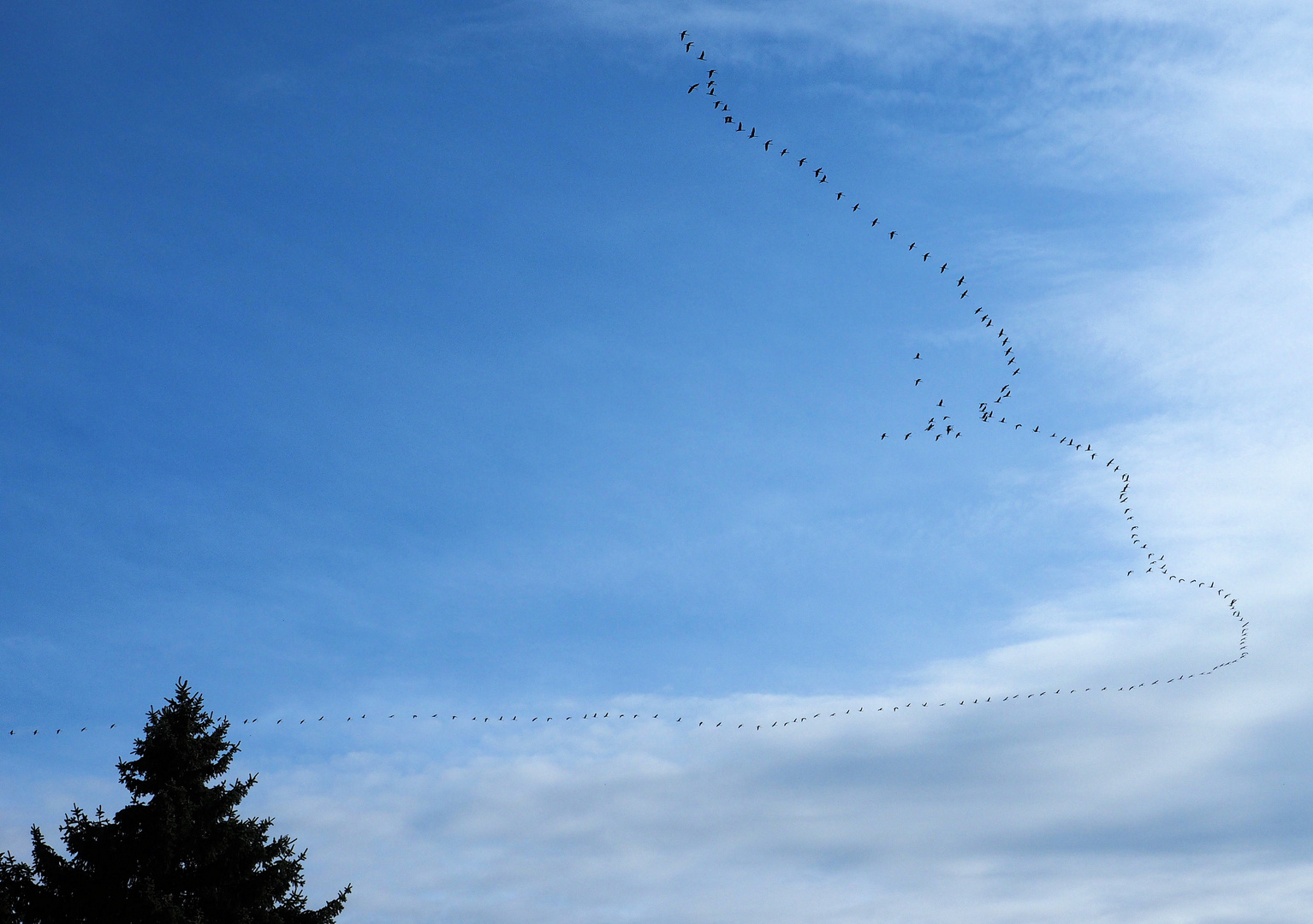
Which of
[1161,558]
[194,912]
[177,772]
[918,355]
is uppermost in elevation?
[918,355]

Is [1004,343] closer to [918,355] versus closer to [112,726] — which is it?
[918,355]

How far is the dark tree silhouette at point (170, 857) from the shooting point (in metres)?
36.9

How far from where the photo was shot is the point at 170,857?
37438mm

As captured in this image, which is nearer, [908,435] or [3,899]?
[3,899]

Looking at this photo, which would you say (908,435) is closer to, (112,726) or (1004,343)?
(1004,343)

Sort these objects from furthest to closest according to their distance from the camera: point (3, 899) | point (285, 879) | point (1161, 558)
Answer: point (1161, 558)
point (285, 879)
point (3, 899)

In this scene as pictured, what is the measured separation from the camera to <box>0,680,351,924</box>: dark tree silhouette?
36.9 meters

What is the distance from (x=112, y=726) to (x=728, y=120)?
31331 millimetres

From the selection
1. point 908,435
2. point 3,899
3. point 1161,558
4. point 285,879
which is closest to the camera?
point 3,899

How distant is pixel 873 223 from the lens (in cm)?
4353

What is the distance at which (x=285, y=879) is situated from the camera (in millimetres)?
39375

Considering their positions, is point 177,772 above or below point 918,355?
below

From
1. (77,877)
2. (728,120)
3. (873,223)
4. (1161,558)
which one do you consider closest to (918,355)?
(873,223)

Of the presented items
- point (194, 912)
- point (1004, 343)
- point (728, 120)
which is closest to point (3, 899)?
point (194, 912)
